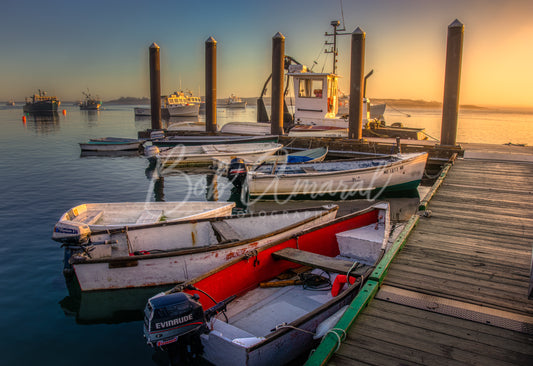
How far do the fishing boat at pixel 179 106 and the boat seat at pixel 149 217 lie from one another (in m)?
70.3

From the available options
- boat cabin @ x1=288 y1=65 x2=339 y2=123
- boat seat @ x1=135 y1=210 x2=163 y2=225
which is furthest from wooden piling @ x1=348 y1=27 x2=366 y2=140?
boat seat @ x1=135 y1=210 x2=163 y2=225

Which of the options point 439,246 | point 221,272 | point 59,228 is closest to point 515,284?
point 439,246

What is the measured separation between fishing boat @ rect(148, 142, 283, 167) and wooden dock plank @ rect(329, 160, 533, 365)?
11.3 m

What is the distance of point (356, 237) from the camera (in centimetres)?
739

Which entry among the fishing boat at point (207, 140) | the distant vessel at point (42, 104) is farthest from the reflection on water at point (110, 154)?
the distant vessel at point (42, 104)

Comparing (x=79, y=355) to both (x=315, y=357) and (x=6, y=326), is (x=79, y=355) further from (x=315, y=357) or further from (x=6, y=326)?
(x=315, y=357)

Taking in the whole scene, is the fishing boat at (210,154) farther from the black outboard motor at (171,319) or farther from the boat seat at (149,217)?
the black outboard motor at (171,319)

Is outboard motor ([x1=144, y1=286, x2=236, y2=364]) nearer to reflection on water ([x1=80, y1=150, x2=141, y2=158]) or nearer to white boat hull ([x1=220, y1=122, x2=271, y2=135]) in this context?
white boat hull ([x1=220, y1=122, x2=271, y2=135])

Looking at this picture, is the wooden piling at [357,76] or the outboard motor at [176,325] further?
the wooden piling at [357,76]

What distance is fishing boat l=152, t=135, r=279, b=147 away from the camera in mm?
21844

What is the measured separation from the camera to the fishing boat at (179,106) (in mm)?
76625

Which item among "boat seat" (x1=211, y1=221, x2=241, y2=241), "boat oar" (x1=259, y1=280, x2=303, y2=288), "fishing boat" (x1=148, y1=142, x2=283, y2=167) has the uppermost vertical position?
"fishing boat" (x1=148, y1=142, x2=283, y2=167)

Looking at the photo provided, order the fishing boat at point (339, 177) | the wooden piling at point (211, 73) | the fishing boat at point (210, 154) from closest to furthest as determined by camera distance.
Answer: the fishing boat at point (339, 177) < the fishing boat at point (210, 154) < the wooden piling at point (211, 73)

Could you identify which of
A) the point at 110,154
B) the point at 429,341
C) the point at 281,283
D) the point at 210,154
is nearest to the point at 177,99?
the point at 110,154
